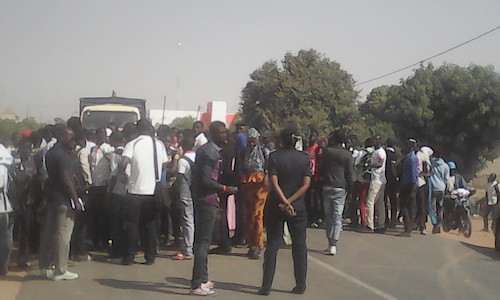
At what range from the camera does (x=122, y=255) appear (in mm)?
8750

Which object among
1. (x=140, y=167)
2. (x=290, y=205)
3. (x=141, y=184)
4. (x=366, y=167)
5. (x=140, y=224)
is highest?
(x=366, y=167)

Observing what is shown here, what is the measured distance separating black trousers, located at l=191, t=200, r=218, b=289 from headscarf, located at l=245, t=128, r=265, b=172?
205 cm

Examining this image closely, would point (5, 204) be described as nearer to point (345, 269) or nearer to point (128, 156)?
point (128, 156)

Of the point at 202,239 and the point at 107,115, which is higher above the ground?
the point at 107,115

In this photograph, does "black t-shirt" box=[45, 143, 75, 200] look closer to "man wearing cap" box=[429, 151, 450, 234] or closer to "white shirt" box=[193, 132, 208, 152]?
"white shirt" box=[193, 132, 208, 152]

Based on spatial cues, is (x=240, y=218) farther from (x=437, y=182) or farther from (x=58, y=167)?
(x=437, y=182)

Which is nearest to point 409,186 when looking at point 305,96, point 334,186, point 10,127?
point 334,186

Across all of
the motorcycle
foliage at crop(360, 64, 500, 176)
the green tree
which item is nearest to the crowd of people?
the motorcycle

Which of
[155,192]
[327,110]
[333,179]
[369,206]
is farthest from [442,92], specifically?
[155,192]

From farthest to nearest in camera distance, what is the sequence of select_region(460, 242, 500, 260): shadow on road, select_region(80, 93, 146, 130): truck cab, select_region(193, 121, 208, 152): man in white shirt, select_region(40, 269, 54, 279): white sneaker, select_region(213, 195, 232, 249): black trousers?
select_region(80, 93, 146, 130): truck cab → select_region(460, 242, 500, 260): shadow on road → select_region(193, 121, 208, 152): man in white shirt → select_region(213, 195, 232, 249): black trousers → select_region(40, 269, 54, 279): white sneaker

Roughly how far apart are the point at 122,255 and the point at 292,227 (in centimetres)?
281

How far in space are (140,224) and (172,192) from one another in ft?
4.97

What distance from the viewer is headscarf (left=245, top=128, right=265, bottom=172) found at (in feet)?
30.7

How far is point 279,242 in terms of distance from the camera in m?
7.29
